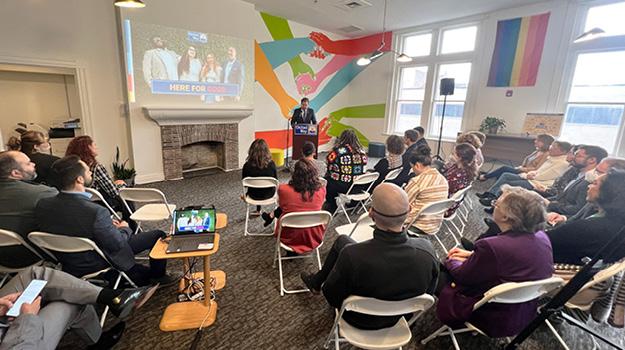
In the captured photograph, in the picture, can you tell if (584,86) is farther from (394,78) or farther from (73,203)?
(73,203)

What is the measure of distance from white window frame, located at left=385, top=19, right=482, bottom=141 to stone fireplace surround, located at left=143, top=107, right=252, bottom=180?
14.3ft

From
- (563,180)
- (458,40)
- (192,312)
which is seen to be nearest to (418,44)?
(458,40)

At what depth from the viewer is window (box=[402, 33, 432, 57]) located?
737 cm

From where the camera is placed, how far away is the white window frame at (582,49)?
4.93 m

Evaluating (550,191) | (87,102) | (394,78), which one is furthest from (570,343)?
(394,78)

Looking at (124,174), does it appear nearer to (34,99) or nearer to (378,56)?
(34,99)

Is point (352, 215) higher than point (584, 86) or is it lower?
lower

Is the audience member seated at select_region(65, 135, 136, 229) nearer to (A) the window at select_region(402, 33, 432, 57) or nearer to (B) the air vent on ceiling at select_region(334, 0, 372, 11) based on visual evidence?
(B) the air vent on ceiling at select_region(334, 0, 372, 11)

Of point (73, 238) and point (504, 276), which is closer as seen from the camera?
point (504, 276)

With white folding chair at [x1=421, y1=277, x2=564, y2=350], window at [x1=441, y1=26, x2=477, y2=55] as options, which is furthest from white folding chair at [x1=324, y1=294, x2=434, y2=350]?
window at [x1=441, y1=26, x2=477, y2=55]

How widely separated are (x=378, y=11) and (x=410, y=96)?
2610mm

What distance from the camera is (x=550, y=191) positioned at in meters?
3.69

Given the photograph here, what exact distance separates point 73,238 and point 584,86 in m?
7.86

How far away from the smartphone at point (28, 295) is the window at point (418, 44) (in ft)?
27.2
